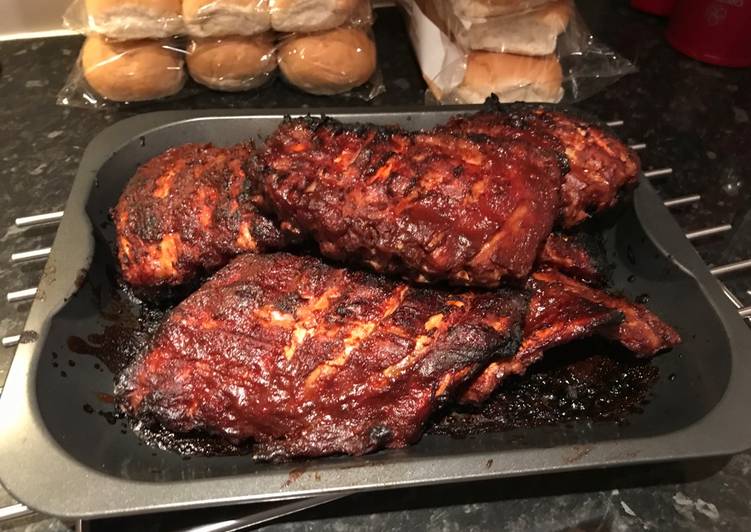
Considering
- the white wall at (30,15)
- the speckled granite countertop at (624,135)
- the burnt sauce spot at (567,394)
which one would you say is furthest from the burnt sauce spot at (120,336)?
the white wall at (30,15)

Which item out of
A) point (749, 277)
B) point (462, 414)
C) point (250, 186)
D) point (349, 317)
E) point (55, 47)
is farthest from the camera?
point (55, 47)

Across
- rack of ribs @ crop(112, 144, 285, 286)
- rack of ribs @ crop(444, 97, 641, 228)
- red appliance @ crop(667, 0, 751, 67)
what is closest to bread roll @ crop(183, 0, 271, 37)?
rack of ribs @ crop(112, 144, 285, 286)

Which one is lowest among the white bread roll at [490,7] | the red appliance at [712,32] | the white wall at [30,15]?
the white wall at [30,15]

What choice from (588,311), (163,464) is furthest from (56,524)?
(588,311)

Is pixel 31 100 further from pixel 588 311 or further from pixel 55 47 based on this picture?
pixel 588 311

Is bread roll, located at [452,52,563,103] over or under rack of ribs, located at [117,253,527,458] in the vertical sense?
over

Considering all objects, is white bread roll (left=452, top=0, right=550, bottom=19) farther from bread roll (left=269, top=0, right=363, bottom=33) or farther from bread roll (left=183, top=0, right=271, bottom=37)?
bread roll (left=183, top=0, right=271, bottom=37)

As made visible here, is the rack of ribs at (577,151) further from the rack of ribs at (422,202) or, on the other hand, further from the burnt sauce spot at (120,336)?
the burnt sauce spot at (120,336)
